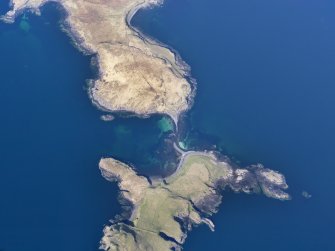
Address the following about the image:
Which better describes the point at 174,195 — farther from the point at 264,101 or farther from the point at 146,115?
the point at 264,101

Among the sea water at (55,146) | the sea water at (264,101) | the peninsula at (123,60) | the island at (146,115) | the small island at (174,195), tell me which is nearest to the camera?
the small island at (174,195)

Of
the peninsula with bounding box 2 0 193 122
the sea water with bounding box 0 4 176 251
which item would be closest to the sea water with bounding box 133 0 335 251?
the peninsula with bounding box 2 0 193 122

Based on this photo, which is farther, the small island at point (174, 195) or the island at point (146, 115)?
the island at point (146, 115)

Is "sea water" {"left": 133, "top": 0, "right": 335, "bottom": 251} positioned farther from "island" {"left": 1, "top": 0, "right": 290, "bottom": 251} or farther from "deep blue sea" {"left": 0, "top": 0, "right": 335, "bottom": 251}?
"island" {"left": 1, "top": 0, "right": 290, "bottom": 251}

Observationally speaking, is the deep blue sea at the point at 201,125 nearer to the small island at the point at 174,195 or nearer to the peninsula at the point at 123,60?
the small island at the point at 174,195

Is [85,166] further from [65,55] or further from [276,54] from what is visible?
[276,54]

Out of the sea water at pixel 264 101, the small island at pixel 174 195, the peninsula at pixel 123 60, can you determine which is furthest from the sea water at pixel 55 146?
the sea water at pixel 264 101
